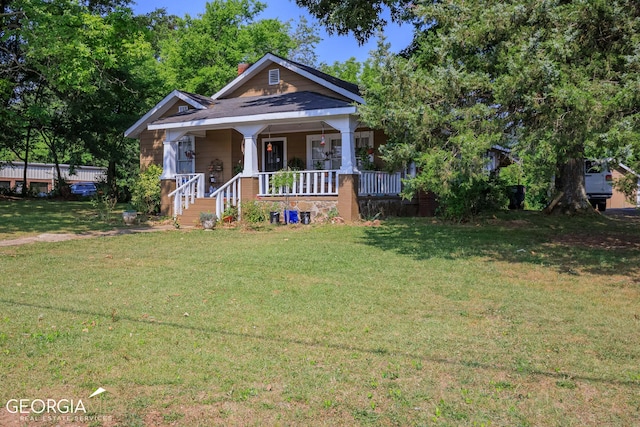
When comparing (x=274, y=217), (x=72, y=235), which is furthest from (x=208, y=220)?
(x=72, y=235)

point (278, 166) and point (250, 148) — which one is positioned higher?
point (250, 148)

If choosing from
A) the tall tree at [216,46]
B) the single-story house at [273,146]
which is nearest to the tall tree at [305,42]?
the tall tree at [216,46]

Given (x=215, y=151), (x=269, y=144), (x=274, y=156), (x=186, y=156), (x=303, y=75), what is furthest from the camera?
(x=274, y=156)

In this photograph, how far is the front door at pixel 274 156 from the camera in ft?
65.8

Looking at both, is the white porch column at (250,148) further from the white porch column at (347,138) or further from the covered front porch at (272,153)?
the white porch column at (347,138)

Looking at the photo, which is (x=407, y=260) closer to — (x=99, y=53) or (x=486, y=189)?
(x=486, y=189)

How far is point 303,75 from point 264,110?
10.9 ft

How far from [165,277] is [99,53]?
941 cm

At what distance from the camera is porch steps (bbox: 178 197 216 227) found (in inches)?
611

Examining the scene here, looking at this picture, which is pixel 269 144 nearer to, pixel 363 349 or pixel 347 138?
pixel 347 138

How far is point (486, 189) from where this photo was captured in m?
14.5

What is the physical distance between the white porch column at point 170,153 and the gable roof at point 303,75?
3721 mm

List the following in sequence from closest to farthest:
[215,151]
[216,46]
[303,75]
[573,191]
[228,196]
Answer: [228,196] < [573,191] < [303,75] < [215,151] < [216,46]

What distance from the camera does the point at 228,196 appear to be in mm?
15688
